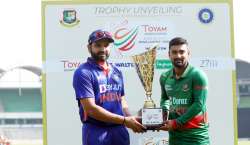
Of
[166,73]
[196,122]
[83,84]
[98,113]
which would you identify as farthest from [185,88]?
[83,84]

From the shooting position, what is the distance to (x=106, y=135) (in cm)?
584

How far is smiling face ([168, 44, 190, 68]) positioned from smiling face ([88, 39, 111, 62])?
1.80 feet

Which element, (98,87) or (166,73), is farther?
(166,73)

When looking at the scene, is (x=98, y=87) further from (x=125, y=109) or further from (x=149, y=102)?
(x=149, y=102)

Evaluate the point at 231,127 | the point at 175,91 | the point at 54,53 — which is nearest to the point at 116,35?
the point at 54,53

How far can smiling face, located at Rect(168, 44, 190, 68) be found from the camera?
5.73 m

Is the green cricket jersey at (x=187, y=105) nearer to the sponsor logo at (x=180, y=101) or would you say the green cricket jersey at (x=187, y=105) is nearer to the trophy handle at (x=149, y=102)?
the sponsor logo at (x=180, y=101)

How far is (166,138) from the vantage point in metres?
6.35

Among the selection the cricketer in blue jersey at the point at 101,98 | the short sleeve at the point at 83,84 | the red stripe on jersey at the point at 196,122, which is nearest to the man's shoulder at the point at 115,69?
the cricketer in blue jersey at the point at 101,98

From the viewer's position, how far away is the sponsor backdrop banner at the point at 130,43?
20.6 feet

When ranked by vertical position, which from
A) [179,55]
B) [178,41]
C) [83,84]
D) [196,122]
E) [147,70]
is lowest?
[196,122]

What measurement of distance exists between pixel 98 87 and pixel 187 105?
0.76 metres

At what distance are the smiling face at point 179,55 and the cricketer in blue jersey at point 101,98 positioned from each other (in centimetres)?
52

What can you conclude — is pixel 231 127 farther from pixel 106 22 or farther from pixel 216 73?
pixel 106 22
